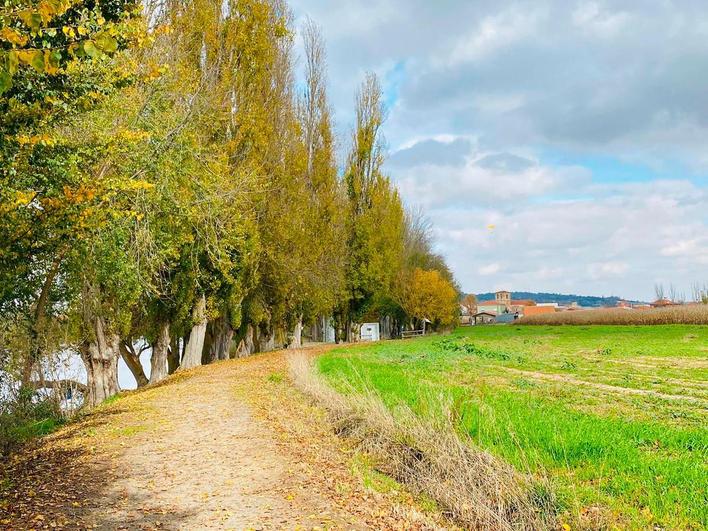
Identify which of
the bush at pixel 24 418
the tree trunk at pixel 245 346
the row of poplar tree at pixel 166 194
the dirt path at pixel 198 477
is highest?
the row of poplar tree at pixel 166 194

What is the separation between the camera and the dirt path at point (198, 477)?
234 inches

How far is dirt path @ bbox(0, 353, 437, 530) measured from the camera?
5.95 metres

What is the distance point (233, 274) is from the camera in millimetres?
22625

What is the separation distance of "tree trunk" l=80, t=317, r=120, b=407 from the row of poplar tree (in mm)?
59

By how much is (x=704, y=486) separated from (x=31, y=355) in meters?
12.0

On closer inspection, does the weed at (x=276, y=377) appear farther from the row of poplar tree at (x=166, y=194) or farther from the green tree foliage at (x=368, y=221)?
the green tree foliage at (x=368, y=221)

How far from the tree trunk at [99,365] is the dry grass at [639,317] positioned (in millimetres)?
42238

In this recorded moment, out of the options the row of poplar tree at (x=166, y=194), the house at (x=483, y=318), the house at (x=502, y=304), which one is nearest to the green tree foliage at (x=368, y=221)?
the row of poplar tree at (x=166, y=194)

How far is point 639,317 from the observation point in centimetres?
5181

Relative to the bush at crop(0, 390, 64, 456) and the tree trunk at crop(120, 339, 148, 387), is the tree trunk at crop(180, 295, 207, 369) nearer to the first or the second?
the tree trunk at crop(120, 339, 148, 387)

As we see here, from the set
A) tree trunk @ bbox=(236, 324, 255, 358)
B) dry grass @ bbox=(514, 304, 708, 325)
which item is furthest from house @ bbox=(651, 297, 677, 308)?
tree trunk @ bbox=(236, 324, 255, 358)

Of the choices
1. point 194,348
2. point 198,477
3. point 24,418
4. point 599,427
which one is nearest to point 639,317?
point 194,348

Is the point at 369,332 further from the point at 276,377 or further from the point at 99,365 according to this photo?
the point at 99,365

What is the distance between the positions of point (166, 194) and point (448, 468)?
860cm
